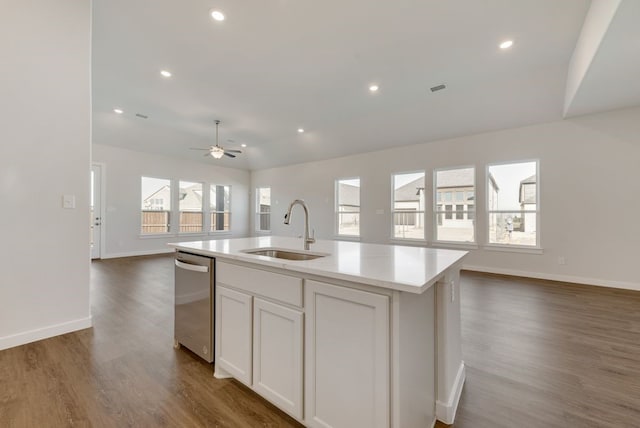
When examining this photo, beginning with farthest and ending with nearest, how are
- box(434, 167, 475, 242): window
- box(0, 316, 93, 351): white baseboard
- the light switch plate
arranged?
box(434, 167, 475, 242): window, the light switch plate, box(0, 316, 93, 351): white baseboard

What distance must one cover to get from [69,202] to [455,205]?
20.8ft

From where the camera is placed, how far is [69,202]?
2604 mm

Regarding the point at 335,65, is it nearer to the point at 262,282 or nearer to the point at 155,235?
the point at 262,282

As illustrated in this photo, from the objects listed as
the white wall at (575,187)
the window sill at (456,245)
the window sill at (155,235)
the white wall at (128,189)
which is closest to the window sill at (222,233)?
the white wall at (128,189)

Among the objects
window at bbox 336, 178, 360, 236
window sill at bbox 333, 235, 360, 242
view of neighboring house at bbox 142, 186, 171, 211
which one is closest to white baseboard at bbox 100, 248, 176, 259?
view of neighboring house at bbox 142, 186, 171, 211

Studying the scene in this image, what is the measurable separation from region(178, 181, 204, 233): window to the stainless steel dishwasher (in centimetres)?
673

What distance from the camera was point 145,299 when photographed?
11.6 ft

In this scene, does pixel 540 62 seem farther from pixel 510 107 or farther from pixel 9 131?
pixel 9 131

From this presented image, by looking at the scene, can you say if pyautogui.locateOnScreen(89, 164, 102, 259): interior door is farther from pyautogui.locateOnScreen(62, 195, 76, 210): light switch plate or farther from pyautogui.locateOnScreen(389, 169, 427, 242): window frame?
pyautogui.locateOnScreen(389, 169, 427, 242): window frame

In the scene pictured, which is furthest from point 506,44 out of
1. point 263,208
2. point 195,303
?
point 263,208

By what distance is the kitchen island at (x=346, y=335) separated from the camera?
1102 mm

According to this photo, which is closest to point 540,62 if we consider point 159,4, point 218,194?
point 159,4

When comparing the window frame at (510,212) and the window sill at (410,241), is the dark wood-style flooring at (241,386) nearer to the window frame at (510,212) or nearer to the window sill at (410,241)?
the window frame at (510,212)

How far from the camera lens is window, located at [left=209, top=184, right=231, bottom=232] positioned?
9.05 metres
